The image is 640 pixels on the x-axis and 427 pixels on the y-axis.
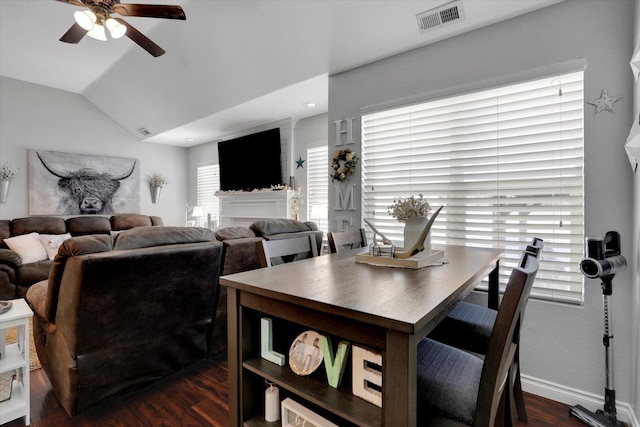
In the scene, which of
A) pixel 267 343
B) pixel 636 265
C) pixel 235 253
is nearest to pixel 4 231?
pixel 235 253

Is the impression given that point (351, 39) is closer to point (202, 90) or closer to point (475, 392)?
point (202, 90)

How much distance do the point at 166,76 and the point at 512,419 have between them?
16.5ft

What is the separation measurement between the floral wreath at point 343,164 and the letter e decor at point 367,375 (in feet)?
7.34

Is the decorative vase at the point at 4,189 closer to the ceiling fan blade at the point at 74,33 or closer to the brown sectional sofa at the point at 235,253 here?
the ceiling fan blade at the point at 74,33

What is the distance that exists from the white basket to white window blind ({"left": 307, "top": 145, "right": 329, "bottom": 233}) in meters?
3.38

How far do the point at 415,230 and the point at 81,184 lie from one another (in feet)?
20.2

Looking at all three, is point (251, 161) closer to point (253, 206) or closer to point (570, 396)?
point (253, 206)

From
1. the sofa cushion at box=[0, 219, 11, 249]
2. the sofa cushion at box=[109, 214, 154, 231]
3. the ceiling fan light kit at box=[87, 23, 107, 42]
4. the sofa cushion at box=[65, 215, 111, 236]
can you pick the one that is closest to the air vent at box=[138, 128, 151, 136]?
the sofa cushion at box=[109, 214, 154, 231]

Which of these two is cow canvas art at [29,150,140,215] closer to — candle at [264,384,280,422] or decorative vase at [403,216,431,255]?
candle at [264,384,280,422]

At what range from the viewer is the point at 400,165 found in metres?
2.79

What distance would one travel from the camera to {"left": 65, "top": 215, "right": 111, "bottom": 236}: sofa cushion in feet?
16.2

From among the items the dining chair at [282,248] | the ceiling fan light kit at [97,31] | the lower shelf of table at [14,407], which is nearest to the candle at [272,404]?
the dining chair at [282,248]

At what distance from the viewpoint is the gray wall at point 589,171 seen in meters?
1.79

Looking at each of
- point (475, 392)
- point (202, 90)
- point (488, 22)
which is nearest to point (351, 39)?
point (488, 22)
